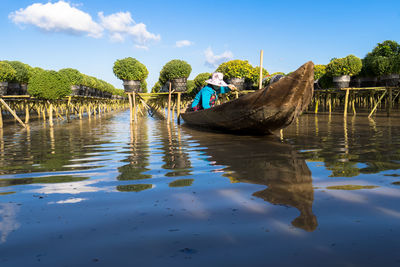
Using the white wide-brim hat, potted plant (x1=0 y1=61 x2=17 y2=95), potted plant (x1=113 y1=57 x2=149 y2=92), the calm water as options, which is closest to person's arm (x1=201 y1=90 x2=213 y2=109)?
the white wide-brim hat

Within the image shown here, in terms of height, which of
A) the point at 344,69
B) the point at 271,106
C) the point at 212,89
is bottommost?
the point at 271,106

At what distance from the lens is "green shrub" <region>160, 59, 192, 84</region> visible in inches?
513

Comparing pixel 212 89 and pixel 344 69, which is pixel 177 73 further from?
pixel 344 69

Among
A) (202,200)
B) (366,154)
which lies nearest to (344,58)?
(366,154)

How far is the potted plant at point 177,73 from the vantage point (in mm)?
13039

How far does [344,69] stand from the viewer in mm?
13555

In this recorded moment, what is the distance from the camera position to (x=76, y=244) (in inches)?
54.7

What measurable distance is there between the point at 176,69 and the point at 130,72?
6.70ft

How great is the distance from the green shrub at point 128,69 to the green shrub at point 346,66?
9167 millimetres

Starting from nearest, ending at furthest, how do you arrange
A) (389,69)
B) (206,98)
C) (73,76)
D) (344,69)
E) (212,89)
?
1. (206,98)
2. (212,89)
3. (344,69)
4. (389,69)
5. (73,76)

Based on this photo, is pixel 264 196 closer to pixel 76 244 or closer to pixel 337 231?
Result: pixel 337 231

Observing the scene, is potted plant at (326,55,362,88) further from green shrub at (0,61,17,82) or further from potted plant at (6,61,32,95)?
potted plant at (6,61,32,95)

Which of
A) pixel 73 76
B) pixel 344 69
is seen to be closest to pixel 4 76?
pixel 73 76

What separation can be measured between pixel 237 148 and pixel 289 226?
2.93 meters
